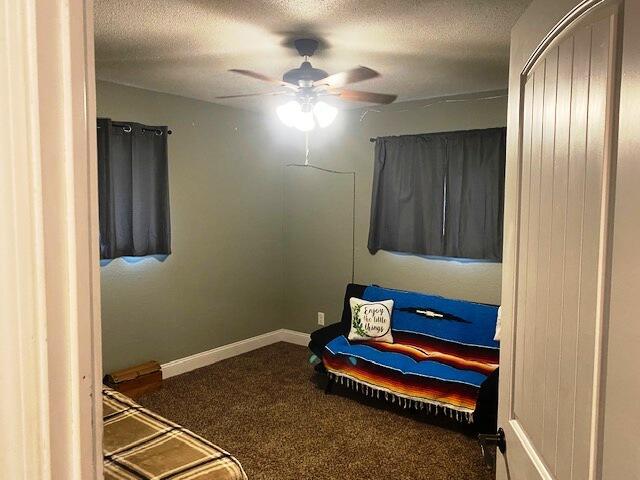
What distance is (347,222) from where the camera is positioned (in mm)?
5023

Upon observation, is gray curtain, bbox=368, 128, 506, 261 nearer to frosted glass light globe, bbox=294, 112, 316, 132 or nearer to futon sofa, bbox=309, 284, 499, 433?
futon sofa, bbox=309, 284, 499, 433

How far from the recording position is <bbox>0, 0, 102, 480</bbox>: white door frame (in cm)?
61

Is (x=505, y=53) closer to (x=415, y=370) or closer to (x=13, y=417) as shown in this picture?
(x=415, y=370)

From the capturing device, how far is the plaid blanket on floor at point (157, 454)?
180cm

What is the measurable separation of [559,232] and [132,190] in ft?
11.8

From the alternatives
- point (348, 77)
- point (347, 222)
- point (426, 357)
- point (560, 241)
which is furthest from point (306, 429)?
point (560, 241)

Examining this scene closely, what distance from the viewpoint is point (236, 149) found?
16.0ft

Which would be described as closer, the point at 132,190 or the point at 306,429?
Answer: the point at 306,429

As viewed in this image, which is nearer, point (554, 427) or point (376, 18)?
point (554, 427)

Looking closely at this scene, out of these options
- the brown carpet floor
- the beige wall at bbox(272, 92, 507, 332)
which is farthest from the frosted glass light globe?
the brown carpet floor

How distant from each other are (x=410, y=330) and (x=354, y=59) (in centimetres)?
218

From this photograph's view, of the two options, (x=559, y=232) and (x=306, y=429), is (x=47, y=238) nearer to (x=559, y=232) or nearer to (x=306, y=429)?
(x=559, y=232)

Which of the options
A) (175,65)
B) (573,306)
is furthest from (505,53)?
(573,306)

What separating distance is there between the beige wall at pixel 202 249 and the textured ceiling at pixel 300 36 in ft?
1.46
